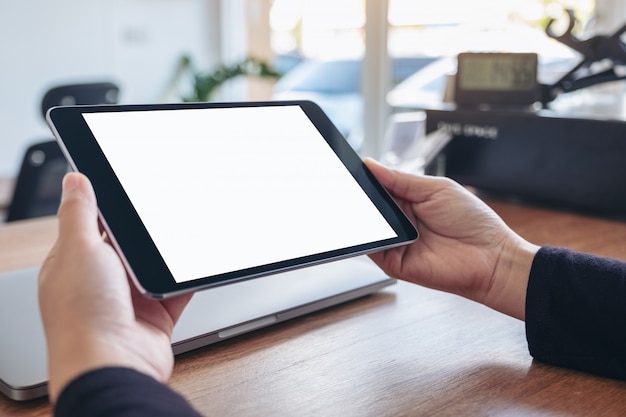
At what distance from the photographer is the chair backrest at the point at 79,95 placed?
2.24 meters

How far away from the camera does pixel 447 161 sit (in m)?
1.45

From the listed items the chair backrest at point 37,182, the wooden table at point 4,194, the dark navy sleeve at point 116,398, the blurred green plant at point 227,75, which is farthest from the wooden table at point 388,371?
the blurred green plant at point 227,75

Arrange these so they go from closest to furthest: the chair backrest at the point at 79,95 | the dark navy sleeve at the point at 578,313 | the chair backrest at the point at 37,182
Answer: the dark navy sleeve at the point at 578,313, the chair backrest at the point at 37,182, the chair backrest at the point at 79,95

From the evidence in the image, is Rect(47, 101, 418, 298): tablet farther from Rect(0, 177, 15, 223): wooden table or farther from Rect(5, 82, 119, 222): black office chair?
Rect(0, 177, 15, 223): wooden table

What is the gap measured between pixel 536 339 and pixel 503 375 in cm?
6

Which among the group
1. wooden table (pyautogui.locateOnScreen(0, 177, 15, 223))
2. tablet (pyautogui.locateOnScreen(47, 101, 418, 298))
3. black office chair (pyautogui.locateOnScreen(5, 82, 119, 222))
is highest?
tablet (pyautogui.locateOnScreen(47, 101, 418, 298))

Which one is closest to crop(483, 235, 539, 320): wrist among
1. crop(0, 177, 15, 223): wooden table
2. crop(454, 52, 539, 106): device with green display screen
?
crop(454, 52, 539, 106): device with green display screen

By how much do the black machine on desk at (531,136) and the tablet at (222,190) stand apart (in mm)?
622

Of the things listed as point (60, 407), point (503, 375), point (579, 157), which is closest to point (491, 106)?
point (579, 157)

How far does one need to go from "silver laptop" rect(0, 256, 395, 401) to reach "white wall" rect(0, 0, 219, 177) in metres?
2.68

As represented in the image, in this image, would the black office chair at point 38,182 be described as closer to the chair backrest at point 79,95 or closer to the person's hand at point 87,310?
the chair backrest at point 79,95

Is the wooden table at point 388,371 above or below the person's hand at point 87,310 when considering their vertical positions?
below

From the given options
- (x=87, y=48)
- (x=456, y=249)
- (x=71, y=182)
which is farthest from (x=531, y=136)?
(x=87, y=48)

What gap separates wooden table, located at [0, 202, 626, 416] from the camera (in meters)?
0.56
